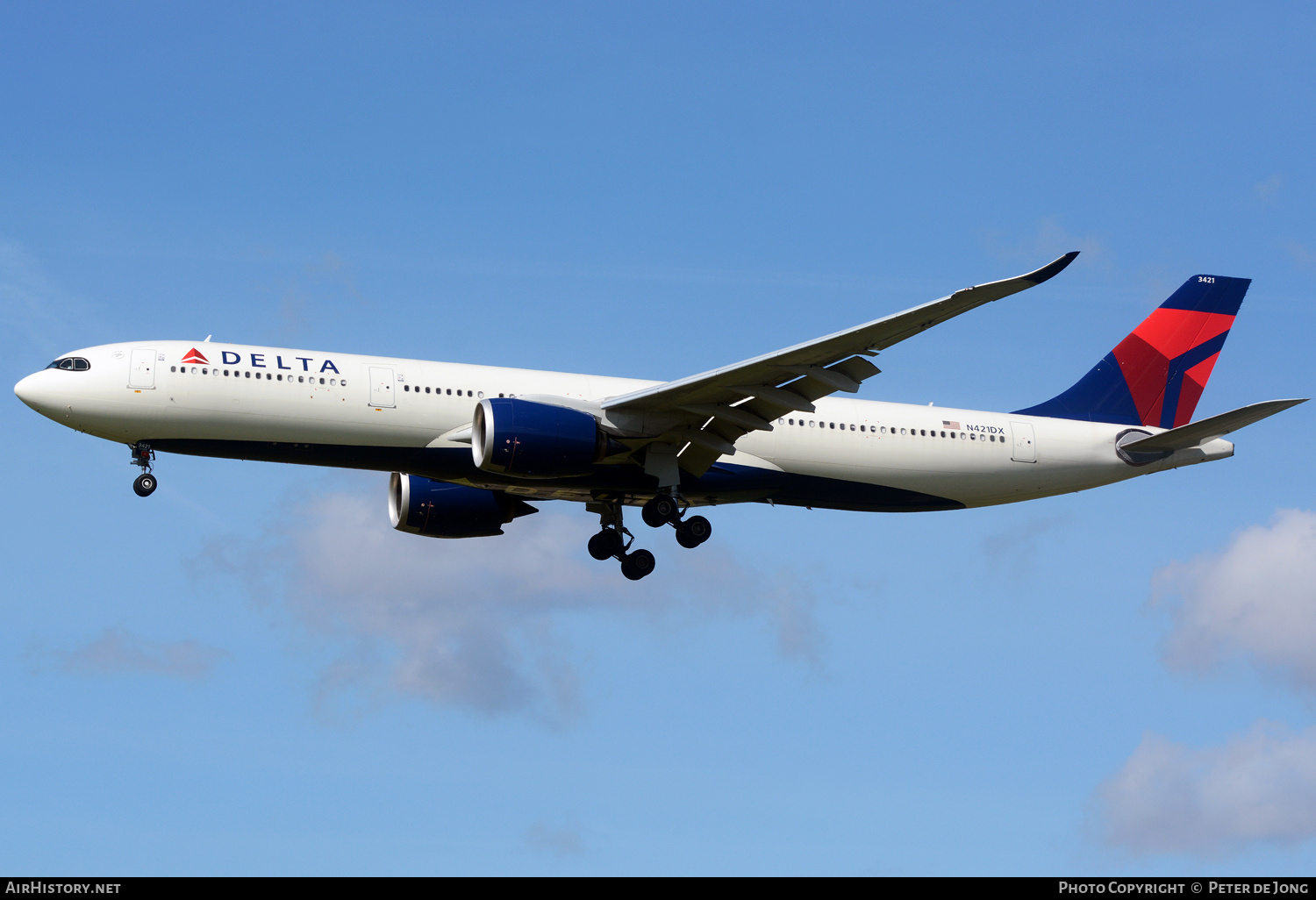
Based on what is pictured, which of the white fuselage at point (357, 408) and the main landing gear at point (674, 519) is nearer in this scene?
the white fuselage at point (357, 408)

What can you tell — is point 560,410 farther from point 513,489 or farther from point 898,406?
point 898,406

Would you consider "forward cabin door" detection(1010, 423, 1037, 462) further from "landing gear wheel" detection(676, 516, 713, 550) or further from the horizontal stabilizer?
"landing gear wheel" detection(676, 516, 713, 550)

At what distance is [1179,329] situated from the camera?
43.2 m

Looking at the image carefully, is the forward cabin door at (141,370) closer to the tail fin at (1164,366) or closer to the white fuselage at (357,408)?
the white fuselage at (357,408)

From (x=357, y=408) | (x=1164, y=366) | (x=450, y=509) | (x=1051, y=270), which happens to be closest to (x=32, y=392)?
(x=357, y=408)

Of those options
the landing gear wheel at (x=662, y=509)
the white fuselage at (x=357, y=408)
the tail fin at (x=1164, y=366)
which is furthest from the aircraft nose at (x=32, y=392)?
the tail fin at (x=1164, y=366)

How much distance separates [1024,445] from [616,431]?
39.0 ft

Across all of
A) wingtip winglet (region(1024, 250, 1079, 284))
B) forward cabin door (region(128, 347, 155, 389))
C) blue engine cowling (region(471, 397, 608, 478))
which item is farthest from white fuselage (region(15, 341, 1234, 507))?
wingtip winglet (region(1024, 250, 1079, 284))

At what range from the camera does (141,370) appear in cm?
3272

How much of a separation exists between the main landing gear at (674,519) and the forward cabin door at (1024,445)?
349 inches

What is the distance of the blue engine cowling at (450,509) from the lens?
128 feet

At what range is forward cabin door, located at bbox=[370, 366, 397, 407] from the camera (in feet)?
109
